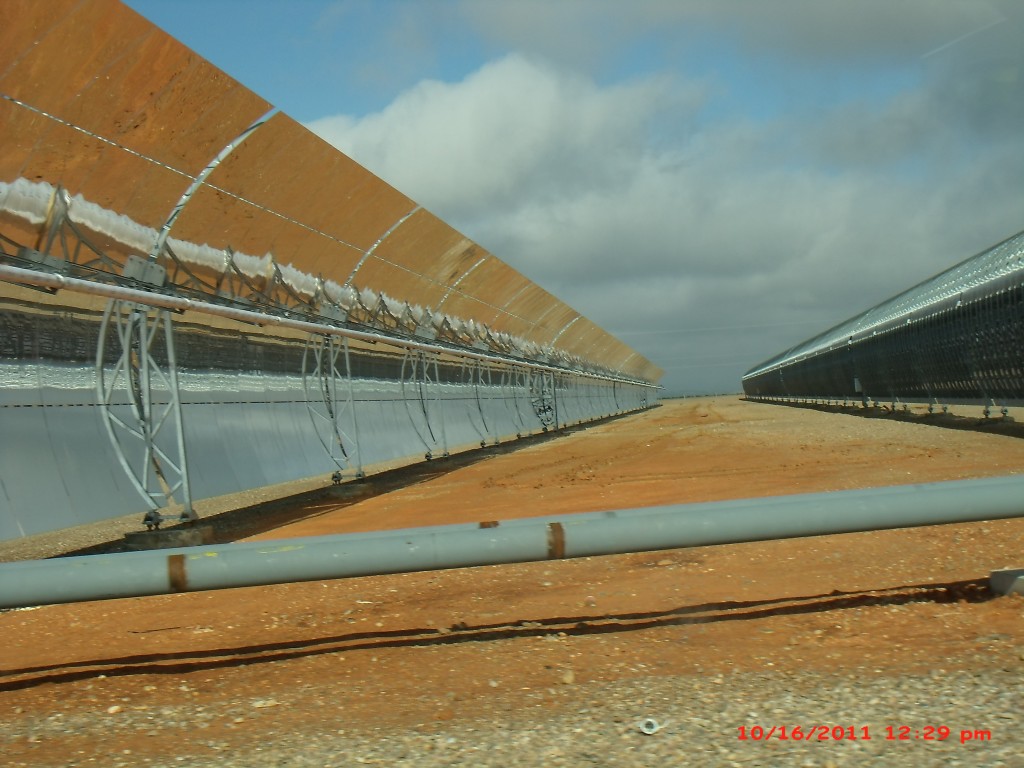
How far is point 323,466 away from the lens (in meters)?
18.3

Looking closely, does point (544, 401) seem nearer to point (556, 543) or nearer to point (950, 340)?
point (950, 340)

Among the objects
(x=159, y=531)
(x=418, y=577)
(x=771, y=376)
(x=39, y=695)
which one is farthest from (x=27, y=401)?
(x=771, y=376)

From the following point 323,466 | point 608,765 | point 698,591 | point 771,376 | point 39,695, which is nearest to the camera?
point 608,765

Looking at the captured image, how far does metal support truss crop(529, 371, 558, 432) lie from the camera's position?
37375 millimetres

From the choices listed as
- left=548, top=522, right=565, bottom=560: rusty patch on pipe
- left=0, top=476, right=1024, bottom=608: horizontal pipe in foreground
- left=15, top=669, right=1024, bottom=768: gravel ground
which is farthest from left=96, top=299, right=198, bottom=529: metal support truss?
left=15, top=669, right=1024, bottom=768: gravel ground

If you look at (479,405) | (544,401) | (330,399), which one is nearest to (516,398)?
(544,401)

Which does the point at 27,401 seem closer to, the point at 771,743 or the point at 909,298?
the point at 771,743

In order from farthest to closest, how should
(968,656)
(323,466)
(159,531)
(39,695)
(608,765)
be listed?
(323,466)
(159,531)
(39,695)
(968,656)
(608,765)

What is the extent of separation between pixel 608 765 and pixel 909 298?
3242cm

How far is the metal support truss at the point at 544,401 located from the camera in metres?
37.4

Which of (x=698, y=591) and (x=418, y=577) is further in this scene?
(x=418, y=577)

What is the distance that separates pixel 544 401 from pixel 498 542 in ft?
112

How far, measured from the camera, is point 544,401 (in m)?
39.0

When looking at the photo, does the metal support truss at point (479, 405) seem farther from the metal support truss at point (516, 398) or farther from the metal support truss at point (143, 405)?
the metal support truss at point (143, 405)
